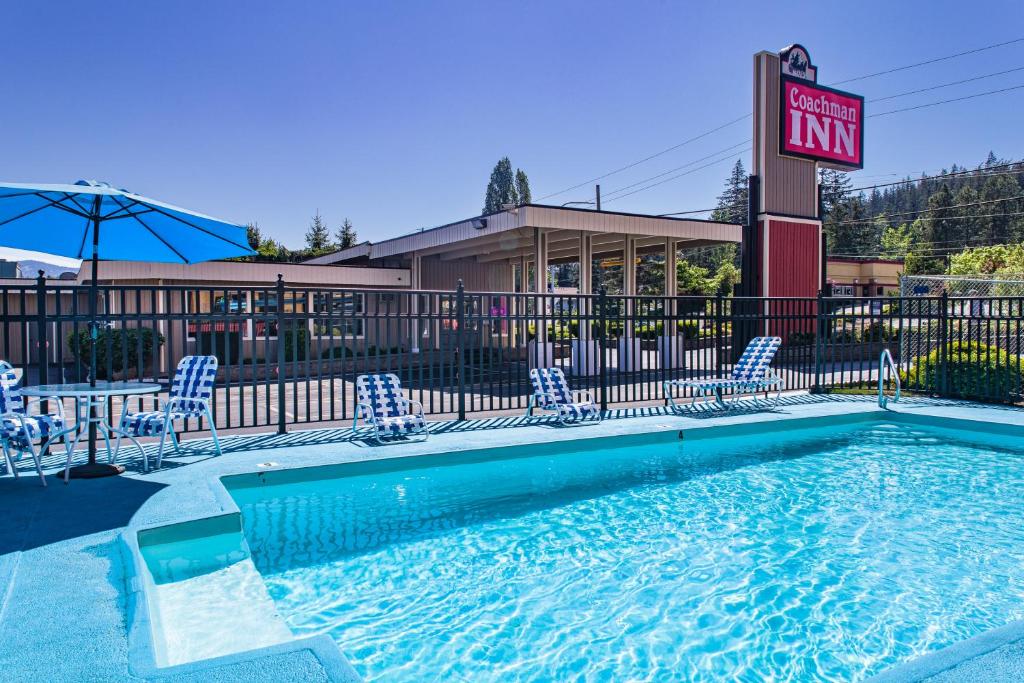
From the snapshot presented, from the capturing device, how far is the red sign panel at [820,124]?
18.1 metres

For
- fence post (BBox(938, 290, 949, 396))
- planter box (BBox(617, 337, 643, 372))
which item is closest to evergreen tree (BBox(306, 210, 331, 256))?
planter box (BBox(617, 337, 643, 372))

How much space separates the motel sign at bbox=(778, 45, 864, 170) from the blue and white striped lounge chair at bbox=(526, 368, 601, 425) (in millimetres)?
12811

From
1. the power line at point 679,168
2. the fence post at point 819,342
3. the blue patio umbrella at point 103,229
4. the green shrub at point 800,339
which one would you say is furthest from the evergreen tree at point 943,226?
the blue patio umbrella at point 103,229

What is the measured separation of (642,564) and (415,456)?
9.15 feet

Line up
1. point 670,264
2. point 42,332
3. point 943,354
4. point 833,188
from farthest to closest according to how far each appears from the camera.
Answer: point 833,188 < point 670,264 < point 943,354 < point 42,332

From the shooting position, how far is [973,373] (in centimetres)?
1037

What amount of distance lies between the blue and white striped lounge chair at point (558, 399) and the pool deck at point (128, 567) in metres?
0.48

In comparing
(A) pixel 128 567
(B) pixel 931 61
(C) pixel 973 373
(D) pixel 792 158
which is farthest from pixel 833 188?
(A) pixel 128 567

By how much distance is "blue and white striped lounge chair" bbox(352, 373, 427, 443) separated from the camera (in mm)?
7402

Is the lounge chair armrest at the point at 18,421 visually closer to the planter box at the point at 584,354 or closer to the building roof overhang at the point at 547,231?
the planter box at the point at 584,354

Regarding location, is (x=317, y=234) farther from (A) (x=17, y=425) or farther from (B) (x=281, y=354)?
(A) (x=17, y=425)

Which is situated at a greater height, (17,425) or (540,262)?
(540,262)

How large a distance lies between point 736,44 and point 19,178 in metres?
18.4

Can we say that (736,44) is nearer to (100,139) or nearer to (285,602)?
(100,139)
